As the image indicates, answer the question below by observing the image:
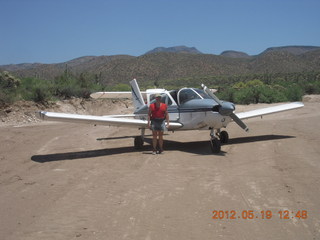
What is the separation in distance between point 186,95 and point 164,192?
5.58m

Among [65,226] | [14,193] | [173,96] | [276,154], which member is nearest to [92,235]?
[65,226]

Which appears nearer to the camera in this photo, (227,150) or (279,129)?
(227,150)

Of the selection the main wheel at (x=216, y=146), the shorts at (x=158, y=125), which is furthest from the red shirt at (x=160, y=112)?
the main wheel at (x=216, y=146)

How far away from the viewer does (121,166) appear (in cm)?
820

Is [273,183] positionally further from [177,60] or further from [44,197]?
[177,60]

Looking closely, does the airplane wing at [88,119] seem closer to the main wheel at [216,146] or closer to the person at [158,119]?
the person at [158,119]

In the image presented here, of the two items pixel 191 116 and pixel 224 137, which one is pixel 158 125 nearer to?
pixel 191 116

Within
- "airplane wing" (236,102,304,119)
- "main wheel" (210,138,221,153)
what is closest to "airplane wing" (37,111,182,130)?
"main wheel" (210,138,221,153)

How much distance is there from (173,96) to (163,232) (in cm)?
746

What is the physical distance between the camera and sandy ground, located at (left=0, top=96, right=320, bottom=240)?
13.9 ft
